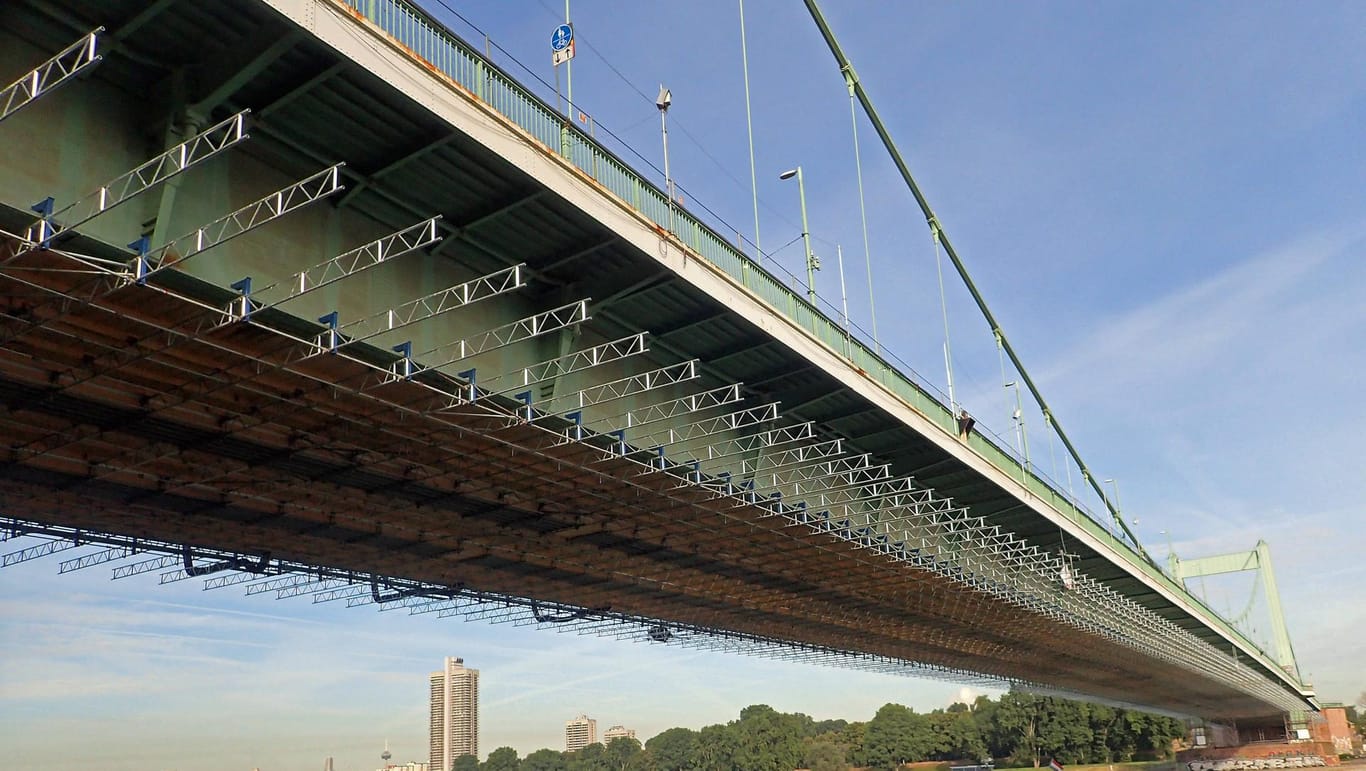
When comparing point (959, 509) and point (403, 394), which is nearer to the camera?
point (403, 394)

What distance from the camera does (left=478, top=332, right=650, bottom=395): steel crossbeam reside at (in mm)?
20781

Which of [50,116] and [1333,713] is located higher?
[50,116]

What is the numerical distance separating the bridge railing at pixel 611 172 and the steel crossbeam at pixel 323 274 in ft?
7.99

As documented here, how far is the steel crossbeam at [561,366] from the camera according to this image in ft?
68.2

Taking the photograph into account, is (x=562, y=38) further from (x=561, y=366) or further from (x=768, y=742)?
(x=768, y=742)

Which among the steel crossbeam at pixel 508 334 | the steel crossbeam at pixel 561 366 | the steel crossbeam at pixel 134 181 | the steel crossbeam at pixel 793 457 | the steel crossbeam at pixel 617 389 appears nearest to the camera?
the steel crossbeam at pixel 134 181

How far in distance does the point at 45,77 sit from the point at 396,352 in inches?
290

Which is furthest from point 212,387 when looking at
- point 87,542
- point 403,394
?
point 87,542

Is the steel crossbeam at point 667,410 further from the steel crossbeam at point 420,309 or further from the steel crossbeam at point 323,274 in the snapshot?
the steel crossbeam at point 323,274

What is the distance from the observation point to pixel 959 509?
38.4 meters

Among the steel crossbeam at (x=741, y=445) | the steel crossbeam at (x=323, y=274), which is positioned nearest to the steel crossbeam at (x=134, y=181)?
the steel crossbeam at (x=323, y=274)

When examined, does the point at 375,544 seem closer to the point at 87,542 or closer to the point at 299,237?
the point at 87,542

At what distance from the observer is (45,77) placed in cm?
1216

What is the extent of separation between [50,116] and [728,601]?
38.9m
